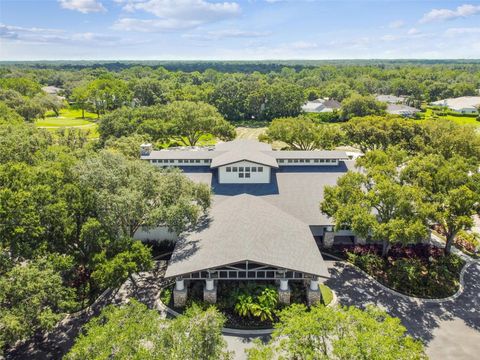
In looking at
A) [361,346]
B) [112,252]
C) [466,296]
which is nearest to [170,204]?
[112,252]

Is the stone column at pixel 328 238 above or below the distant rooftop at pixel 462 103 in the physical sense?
below

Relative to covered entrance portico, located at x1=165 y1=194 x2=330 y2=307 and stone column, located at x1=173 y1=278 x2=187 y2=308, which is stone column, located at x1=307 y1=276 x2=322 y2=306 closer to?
covered entrance portico, located at x1=165 y1=194 x2=330 y2=307

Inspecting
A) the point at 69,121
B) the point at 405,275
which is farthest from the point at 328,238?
the point at 69,121

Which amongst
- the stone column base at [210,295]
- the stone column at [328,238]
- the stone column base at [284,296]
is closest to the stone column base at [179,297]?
the stone column base at [210,295]

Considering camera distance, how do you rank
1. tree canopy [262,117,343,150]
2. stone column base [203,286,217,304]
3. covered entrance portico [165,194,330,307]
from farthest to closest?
tree canopy [262,117,343,150]
stone column base [203,286,217,304]
covered entrance portico [165,194,330,307]

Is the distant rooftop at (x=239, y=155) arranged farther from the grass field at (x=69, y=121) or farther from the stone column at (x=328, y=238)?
the grass field at (x=69, y=121)

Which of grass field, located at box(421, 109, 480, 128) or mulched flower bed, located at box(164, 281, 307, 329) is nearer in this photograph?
mulched flower bed, located at box(164, 281, 307, 329)

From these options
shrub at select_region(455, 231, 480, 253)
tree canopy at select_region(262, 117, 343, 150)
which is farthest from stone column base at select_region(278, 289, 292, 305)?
tree canopy at select_region(262, 117, 343, 150)
